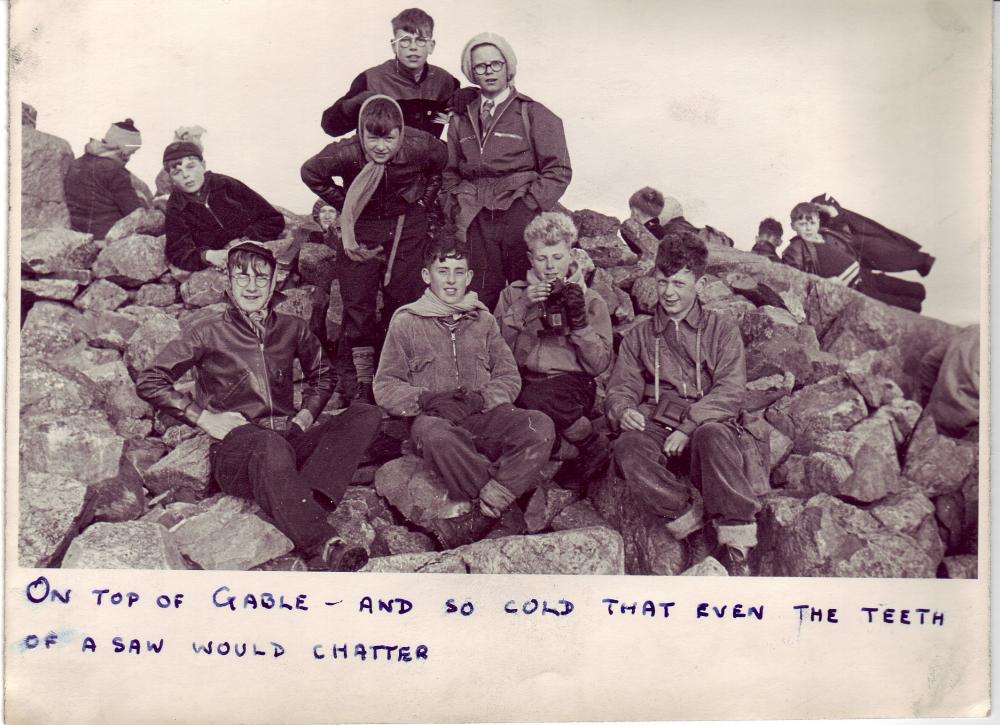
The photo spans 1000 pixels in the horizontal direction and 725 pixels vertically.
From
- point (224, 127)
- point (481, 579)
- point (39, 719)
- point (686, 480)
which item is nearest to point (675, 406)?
point (686, 480)

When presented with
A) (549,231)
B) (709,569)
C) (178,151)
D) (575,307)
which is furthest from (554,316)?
(178,151)

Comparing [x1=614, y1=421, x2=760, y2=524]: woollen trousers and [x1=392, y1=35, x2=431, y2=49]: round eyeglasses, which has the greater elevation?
[x1=392, y1=35, x2=431, y2=49]: round eyeglasses

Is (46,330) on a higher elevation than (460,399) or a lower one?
higher

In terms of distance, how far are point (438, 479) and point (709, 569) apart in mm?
1153

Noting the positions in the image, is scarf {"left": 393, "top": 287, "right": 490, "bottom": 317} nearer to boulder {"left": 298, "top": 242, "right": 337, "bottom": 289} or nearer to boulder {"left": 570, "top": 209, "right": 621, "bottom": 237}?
boulder {"left": 298, "top": 242, "right": 337, "bottom": 289}

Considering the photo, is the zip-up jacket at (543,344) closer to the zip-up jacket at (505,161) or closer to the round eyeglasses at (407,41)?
the zip-up jacket at (505,161)

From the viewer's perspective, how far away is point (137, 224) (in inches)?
152

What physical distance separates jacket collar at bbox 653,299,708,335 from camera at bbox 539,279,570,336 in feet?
1.25

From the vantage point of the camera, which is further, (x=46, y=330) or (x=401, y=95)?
(x=401, y=95)

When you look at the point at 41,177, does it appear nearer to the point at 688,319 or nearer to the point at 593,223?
the point at 593,223

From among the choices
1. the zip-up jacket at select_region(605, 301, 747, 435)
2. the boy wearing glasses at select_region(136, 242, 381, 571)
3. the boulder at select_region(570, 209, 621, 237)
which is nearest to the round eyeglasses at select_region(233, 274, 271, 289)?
the boy wearing glasses at select_region(136, 242, 381, 571)

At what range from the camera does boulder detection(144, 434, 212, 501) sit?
3701 mm

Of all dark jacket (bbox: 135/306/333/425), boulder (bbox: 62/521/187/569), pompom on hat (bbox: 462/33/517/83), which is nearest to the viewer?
boulder (bbox: 62/521/187/569)

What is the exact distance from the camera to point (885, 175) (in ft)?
13.3
